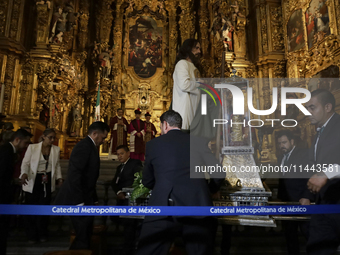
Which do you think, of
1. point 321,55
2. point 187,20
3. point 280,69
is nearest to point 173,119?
point 321,55

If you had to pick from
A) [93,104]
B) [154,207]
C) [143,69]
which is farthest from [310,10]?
[154,207]

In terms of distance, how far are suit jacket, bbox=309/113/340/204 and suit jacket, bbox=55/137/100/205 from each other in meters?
2.40

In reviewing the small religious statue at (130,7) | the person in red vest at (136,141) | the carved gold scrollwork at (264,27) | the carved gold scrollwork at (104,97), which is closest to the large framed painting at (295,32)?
the carved gold scrollwork at (264,27)

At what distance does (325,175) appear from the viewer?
2.30 meters

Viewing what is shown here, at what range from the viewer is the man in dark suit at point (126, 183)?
369 cm

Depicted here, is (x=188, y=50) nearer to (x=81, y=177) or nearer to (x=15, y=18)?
(x=81, y=177)

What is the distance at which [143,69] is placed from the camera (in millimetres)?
13875

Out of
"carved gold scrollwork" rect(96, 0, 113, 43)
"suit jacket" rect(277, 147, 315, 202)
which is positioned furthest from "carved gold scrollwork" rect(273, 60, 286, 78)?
"suit jacket" rect(277, 147, 315, 202)

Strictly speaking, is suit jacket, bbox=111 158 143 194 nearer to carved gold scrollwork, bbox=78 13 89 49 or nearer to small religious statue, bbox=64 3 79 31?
small religious statue, bbox=64 3 79 31

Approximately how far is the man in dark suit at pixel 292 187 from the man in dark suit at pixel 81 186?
8.09 ft

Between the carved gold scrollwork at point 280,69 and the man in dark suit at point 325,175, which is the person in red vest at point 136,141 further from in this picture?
the man in dark suit at point 325,175

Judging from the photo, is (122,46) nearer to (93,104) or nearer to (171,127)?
(93,104)

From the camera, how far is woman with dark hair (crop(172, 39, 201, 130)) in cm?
345

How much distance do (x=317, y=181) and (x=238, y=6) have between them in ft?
40.1
